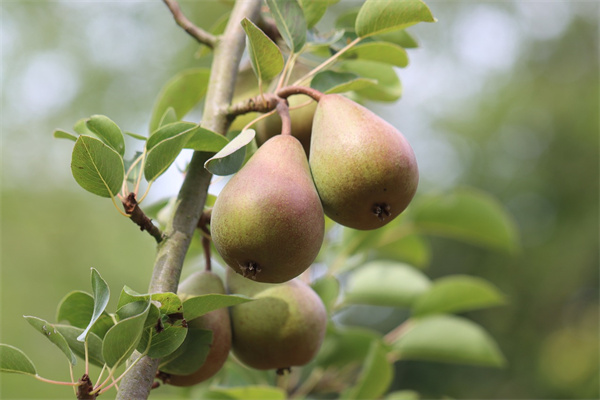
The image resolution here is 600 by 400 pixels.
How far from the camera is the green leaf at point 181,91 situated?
3.51ft

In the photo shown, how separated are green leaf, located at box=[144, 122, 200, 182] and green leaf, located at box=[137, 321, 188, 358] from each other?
20 centimetres

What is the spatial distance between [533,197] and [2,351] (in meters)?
8.16

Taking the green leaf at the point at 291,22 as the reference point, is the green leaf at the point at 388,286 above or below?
below

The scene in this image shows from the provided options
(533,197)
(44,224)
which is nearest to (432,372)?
(533,197)

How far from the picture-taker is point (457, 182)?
809 centimetres

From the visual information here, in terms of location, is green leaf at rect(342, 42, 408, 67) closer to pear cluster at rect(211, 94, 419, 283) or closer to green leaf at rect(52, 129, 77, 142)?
pear cluster at rect(211, 94, 419, 283)

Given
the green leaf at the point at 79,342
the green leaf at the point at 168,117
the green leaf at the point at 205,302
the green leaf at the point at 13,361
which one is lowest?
the green leaf at the point at 13,361

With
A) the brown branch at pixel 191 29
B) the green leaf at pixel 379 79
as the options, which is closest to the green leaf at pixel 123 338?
the brown branch at pixel 191 29

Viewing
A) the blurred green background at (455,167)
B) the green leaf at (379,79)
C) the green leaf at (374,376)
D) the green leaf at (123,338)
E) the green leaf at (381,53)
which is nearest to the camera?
the green leaf at (123,338)

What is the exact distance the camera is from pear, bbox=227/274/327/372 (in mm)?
799

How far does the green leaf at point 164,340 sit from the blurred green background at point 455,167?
364cm

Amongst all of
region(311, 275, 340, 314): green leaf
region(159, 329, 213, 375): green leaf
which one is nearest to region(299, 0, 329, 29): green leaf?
region(159, 329, 213, 375): green leaf

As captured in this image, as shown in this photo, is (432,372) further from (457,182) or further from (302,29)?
(302,29)

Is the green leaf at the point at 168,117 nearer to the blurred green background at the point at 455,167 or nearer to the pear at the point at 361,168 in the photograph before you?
the pear at the point at 361,168
